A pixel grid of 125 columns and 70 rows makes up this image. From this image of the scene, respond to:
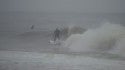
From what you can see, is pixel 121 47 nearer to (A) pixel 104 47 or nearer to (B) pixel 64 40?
(A) pixel 104 47

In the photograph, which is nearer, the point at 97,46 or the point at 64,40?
the point at 97,46

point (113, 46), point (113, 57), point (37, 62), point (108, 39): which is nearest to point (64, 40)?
point (108, 39)

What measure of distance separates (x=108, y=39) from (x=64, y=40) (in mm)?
2182

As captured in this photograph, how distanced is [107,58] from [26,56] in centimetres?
225

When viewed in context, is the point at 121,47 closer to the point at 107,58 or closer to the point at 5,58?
the point at 107,58

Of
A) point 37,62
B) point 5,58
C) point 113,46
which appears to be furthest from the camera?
point 113,46

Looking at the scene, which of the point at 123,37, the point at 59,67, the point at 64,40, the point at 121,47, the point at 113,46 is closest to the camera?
the point at 59,67

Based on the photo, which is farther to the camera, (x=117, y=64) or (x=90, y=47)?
(x=90, y=47)

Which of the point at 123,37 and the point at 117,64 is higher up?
the point at 123,37

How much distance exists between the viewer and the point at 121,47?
9.30 meters

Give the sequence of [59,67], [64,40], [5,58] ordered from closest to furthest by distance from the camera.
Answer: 1. [59,67]
2. [5,58]
3. [64,40]

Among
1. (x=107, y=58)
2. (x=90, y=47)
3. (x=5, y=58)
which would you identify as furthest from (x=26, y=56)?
(x=90, y=47)

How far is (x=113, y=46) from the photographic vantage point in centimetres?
991

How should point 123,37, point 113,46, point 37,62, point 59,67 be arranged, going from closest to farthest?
point 59,67 → point 37,62 → point 113,46 → point 123,37
